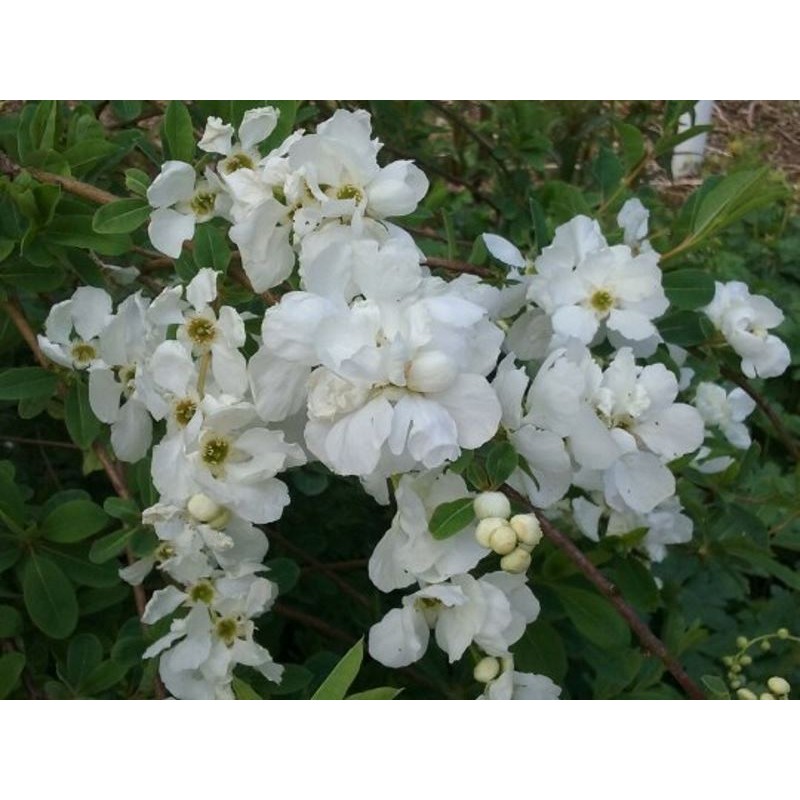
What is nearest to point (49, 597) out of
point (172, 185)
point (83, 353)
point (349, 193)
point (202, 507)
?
point (83, 353)

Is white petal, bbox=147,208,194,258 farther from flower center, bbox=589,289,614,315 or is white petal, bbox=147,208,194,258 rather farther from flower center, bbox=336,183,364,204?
flower center, bbox=589,289,614,315

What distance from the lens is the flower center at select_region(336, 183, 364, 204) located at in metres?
1.02

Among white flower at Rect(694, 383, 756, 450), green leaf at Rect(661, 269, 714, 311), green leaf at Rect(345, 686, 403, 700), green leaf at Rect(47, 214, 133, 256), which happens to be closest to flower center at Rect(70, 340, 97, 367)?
green leaf at Rect(47, 214, 133, 256)

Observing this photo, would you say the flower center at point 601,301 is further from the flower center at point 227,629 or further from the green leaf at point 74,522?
the green leaf at point 74,522

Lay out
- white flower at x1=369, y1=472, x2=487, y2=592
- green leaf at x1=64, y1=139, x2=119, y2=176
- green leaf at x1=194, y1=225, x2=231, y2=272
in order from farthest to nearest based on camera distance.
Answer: green leaf at x1=64, y1=139, x2=119, y2=176 < green leaf at x1=194, y1=225, x2=231, y2=272 < white flower at x1=369, y1=472, x2=487, y2=592

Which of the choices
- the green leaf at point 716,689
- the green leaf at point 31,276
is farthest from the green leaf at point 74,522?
the green leaf at point 716,689

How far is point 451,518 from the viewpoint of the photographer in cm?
91

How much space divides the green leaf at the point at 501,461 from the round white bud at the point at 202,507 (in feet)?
0.86

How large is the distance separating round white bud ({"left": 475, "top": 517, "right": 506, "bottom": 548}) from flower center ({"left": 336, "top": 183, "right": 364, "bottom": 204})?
0.33 meters

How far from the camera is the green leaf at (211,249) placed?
108 centimetres

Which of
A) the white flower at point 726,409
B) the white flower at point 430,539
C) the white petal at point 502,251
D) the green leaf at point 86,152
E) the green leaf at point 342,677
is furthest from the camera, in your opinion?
the white flower at point 726,409

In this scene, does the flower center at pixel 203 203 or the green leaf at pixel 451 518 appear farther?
the flower center at pixel 203 203

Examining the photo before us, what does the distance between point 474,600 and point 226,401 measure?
0.28m

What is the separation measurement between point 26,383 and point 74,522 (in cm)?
17
